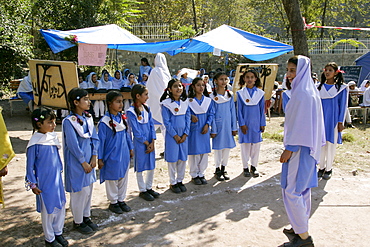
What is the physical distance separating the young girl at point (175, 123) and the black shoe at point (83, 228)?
157cm

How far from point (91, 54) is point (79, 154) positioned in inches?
172

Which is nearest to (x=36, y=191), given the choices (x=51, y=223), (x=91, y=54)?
(x=51, y=223)

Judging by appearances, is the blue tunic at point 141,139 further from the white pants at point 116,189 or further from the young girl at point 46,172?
the young girl at point 46,172

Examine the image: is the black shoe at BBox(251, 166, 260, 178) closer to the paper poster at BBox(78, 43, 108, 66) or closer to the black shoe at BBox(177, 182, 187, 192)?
the black shoe at BBox(177, 182, 187, 192)

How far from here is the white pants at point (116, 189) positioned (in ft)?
14.8

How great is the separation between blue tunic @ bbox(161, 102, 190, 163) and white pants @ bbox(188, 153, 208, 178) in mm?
432

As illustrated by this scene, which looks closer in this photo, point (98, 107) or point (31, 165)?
point (31, 165)

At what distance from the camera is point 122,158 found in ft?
14.6

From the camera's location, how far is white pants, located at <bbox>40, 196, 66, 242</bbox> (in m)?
3.58

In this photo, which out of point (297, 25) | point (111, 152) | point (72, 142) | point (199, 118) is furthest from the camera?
point (297, 25)

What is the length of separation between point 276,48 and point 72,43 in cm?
422

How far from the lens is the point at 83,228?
13.1 ft

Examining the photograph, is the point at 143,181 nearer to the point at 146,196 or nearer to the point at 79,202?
the point at 146,196

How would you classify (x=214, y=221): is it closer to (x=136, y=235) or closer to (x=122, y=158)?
(x=136, y=235)
